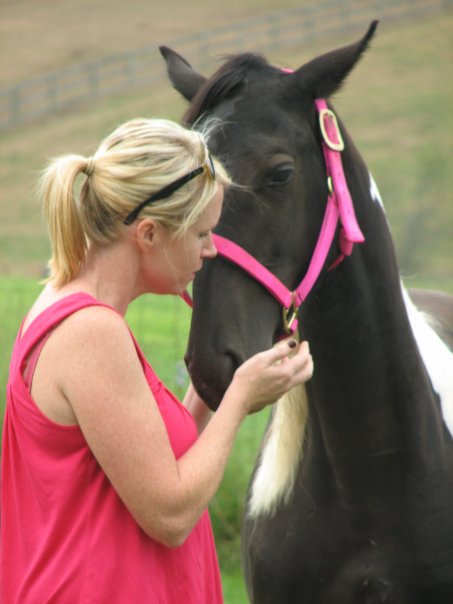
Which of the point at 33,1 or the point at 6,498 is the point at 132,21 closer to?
the point at 33,1

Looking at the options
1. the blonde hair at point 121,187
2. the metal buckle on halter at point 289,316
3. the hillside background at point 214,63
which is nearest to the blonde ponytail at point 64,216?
the blonde hair at point 121,187

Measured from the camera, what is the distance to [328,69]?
9.61 feet

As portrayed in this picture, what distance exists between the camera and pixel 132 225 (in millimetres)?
2445

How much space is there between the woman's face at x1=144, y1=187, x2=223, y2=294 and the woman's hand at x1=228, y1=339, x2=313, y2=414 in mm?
262

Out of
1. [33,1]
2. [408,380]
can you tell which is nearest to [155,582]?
[408,380]

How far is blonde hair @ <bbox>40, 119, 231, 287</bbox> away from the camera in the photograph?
7.89ft

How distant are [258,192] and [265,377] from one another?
0.56 metres

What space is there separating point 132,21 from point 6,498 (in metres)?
37.8

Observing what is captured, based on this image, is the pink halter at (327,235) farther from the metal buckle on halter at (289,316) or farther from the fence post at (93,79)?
the fence post at (93,79)

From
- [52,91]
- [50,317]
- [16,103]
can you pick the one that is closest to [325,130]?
[50,317]

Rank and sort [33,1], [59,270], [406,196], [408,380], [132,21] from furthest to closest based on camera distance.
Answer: [33,1] < [132,21] < [406,196] < [408,380] < [59,270]

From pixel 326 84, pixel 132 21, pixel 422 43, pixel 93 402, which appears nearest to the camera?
pixel 93 402

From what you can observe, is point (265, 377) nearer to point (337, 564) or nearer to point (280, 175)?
point (280, 175)

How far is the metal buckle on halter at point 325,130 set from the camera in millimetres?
2959
